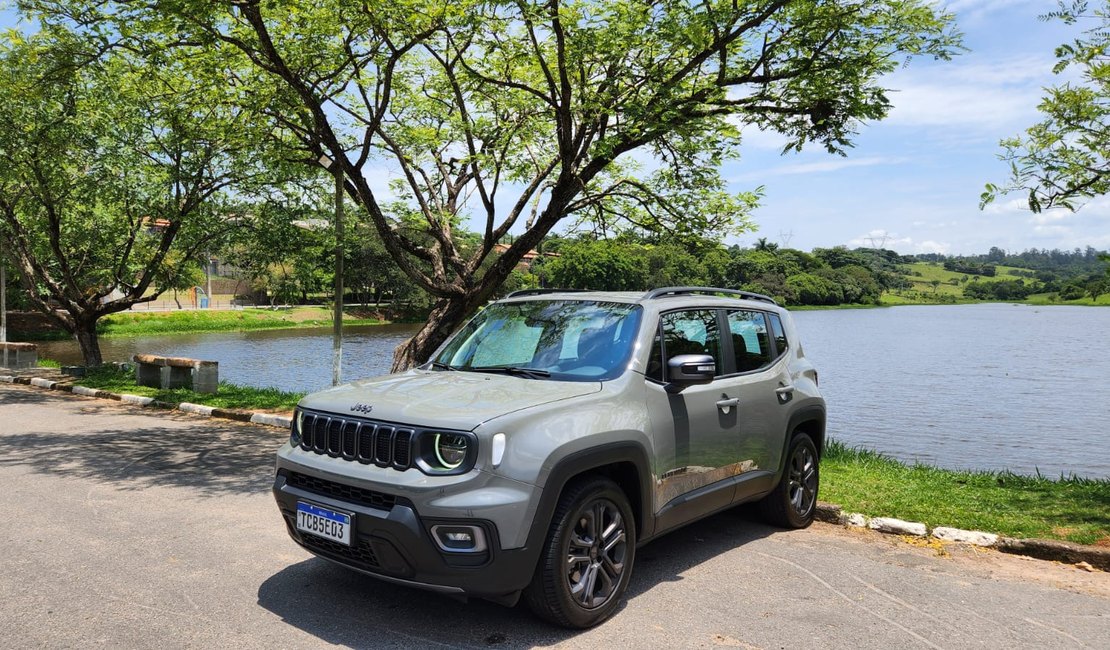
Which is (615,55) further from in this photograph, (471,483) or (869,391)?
(869,391)

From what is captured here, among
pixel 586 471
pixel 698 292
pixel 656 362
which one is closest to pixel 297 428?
pixel 586 471

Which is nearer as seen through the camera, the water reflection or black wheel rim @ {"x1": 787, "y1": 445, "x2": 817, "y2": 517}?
black wheel rim @ {"x1": 787, "y1": 445, "x2": 817, "y2": 517}

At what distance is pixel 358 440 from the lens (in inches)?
161

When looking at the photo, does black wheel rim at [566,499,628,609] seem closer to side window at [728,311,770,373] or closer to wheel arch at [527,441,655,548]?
wheel arch at [527,441,655,548]

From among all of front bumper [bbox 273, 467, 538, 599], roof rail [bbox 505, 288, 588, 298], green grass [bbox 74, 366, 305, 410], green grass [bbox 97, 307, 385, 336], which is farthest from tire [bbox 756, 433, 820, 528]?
green grass [bbox 97, 307, 385, 336]

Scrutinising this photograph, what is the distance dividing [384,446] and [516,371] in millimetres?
1085

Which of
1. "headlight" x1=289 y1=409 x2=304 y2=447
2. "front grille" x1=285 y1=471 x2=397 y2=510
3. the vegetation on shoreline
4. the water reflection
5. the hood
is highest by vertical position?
the hood

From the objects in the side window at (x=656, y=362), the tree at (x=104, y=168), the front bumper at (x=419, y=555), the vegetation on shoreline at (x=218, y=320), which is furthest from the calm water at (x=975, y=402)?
the vegetation on shoreline at (x=218, y=320)

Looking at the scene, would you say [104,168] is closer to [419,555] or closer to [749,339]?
[749,339]

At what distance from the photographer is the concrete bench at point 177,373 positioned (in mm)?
14742

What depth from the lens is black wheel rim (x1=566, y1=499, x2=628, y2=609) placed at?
4.09m

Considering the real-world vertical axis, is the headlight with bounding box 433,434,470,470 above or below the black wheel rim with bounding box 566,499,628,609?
above

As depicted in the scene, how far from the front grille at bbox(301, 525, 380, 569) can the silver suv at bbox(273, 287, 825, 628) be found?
11mm

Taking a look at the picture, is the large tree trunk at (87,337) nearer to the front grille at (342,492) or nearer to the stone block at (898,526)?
the front grille at (342,492)
